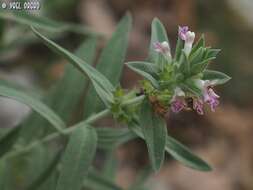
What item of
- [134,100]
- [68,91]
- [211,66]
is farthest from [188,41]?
[211,66]

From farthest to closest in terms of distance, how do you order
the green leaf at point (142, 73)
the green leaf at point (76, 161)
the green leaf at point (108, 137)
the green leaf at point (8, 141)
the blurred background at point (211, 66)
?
1. the blurred background at point (211, 66)
2. the green leaf at point (108, 137)
3. the green leaf at point (8, 141)
4. the green leaf at point (76, 161)
5. the green leaf at point (142, 73)

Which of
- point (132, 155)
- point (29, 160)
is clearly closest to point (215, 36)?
point (132, 155)

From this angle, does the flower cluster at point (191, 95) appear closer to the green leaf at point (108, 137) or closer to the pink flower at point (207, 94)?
the pink flower at point (207, 94)

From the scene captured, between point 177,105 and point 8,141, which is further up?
point 177,105

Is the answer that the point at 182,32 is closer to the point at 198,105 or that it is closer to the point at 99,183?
the point at 198,105

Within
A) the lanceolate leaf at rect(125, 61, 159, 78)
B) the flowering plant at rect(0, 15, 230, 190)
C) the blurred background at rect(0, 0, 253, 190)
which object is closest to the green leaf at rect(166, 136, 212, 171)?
the flowering plant at rect(0, 15, 230, 190)

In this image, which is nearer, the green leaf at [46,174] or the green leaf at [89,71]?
the green leaf at [89,71]

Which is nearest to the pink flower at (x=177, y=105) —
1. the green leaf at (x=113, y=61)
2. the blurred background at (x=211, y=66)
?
the green leaf at (x=113, y=61)

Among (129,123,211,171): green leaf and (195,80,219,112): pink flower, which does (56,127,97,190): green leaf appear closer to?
(129,123,211,171): green leaf
